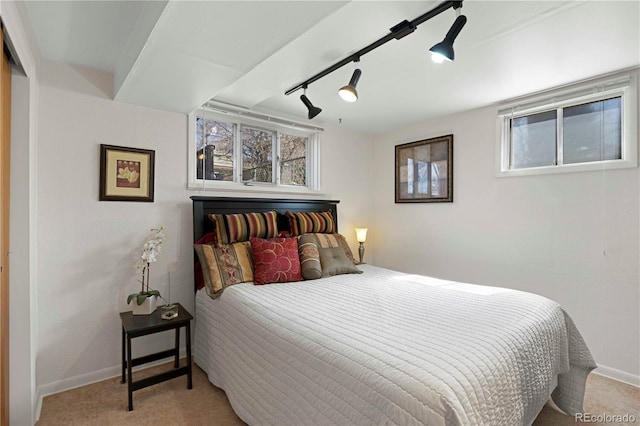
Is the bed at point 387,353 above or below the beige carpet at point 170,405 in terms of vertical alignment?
above

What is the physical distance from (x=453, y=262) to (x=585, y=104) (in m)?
1.78

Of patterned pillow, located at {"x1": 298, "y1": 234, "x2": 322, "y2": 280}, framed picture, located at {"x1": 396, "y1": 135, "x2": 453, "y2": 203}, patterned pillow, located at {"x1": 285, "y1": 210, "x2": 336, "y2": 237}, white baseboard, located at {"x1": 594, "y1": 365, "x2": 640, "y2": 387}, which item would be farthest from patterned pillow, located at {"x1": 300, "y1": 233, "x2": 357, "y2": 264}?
white baseboard, located at {"x1": 594, "y1": 365, "x2": 640, "y2": 387}

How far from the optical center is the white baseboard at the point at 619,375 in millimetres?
2270

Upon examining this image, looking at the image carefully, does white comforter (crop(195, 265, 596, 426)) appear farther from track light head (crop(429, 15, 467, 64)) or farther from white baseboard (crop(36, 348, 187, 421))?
track light head (crop(429, 15, 467, 64))

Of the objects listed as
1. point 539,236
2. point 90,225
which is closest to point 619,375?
point 539,236

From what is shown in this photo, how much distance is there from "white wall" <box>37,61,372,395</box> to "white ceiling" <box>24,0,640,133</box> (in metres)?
0.18

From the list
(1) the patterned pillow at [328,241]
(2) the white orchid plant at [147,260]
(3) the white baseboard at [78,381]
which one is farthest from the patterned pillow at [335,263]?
(3) the white baseboard at [78,381]

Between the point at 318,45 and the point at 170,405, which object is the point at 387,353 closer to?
the point at 170,405

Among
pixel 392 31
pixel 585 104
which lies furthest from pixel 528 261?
pixel 392 31

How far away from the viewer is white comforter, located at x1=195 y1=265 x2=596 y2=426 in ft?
3.49

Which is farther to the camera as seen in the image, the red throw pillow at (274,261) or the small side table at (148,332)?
the red throw pillow at (274,261)

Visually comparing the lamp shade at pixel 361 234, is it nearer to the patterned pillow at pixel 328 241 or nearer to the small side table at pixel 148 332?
the patterned pillow at pixel 328 241

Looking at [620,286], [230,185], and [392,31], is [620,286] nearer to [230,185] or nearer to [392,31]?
[392,31]

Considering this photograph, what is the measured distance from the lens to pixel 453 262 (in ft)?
10.8
